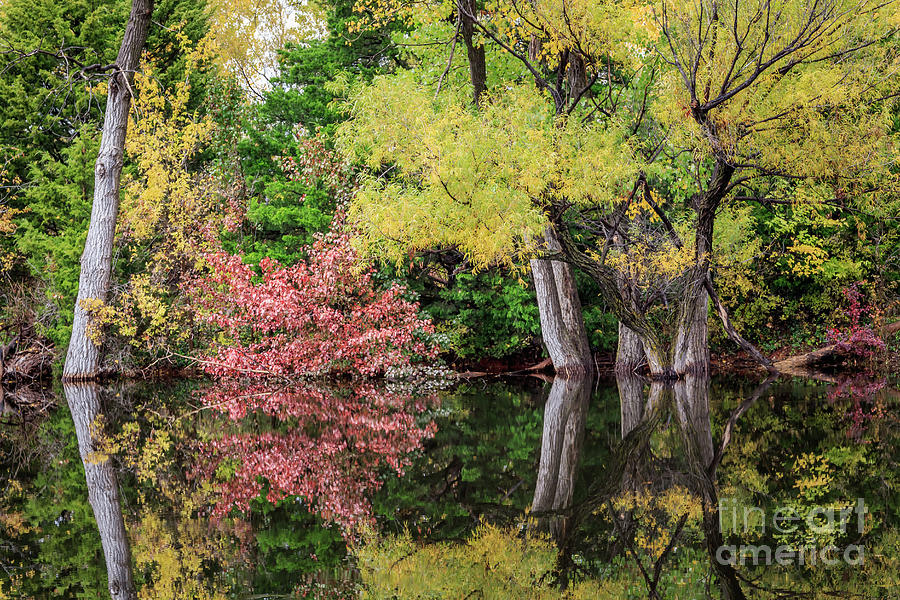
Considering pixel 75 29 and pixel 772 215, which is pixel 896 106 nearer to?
pixel 772 215

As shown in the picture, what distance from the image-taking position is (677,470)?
6.32 m

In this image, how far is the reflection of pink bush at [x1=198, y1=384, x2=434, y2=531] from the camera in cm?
580

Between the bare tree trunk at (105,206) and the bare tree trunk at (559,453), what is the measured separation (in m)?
9.23

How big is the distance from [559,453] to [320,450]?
216cm

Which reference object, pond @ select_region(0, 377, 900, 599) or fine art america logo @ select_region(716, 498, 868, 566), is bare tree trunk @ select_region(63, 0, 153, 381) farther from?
fine art america logo @ select_region(716, 498, 868, 566)

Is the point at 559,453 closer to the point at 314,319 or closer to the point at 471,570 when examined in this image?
the point at 471,570

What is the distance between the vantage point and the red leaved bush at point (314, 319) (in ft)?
54.7

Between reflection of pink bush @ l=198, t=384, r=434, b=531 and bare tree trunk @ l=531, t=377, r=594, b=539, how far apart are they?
1.13 m

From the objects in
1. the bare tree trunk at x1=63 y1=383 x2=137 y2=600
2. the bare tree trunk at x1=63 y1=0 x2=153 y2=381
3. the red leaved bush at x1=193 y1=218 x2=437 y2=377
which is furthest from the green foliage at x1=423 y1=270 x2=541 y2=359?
the bare tree trunk at x1=63 y1=383 x2=137 y2=600

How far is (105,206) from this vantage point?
16734 millimetres

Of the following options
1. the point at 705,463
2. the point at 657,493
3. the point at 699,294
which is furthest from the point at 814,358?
the point at 657,493

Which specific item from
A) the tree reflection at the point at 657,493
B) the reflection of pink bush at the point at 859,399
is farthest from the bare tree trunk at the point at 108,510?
the reflection of pink bush at the point at 859,399

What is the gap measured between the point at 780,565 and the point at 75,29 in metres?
21.6

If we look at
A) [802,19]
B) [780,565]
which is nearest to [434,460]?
[780,565]
